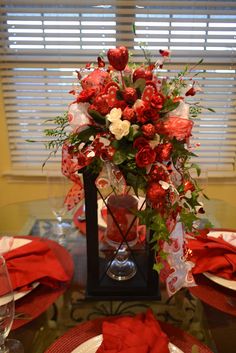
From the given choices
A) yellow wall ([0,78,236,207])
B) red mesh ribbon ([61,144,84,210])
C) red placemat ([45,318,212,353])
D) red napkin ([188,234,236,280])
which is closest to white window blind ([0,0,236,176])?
yellow wall ([0,78,236,207])

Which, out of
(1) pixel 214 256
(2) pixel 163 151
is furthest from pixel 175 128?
(1) pixel 214 256

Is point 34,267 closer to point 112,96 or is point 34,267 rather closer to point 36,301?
point 36,301

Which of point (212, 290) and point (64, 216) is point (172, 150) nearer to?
point (212, 290)

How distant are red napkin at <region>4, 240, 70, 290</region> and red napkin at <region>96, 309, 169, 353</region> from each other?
0.24 meters

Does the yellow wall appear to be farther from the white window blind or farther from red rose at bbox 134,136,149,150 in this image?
red rose at bbox 134,136,149,150

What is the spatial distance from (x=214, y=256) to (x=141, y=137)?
52 centimetres

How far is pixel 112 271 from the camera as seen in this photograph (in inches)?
42.9

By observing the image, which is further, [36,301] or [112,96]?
[36,301]

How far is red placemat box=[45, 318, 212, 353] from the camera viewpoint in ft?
2.72

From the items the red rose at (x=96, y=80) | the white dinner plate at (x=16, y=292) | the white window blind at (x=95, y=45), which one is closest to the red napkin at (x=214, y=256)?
the white dinner plate at (x=16, y=292)

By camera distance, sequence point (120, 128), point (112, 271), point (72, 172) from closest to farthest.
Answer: point (120, 128) → point (72, 172) → point (112, 271)

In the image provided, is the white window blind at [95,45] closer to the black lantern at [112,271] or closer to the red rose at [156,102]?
the black lantern at [112,271]

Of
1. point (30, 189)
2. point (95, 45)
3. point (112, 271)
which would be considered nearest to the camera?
point (112, 271)

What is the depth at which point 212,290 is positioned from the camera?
3.35 feet
